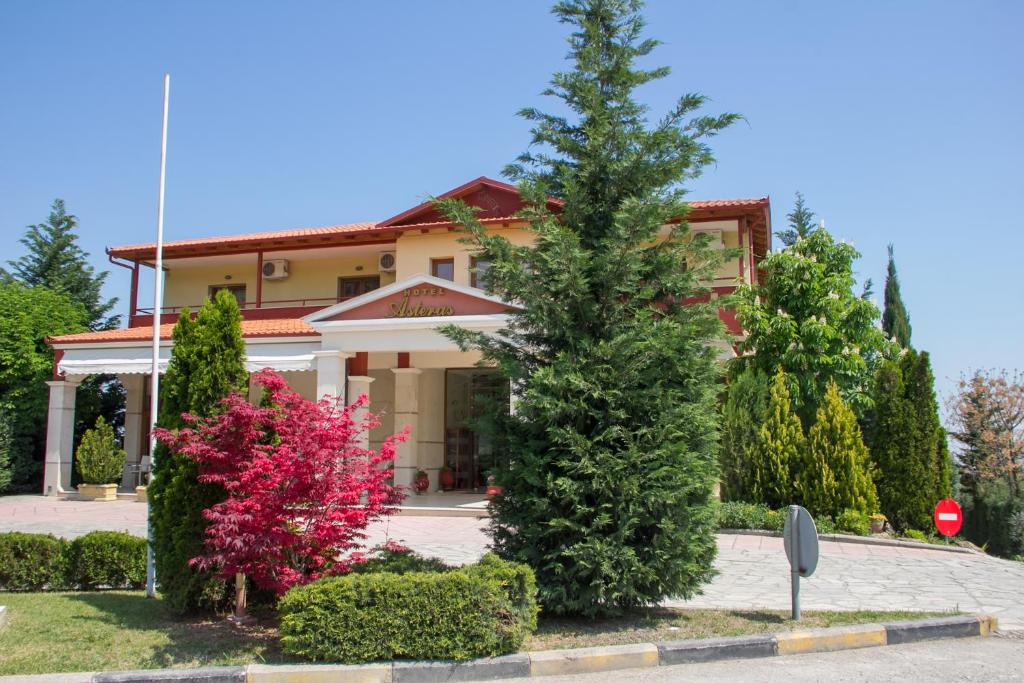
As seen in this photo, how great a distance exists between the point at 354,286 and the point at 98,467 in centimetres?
852

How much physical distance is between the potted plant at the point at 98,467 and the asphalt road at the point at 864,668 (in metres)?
17.4

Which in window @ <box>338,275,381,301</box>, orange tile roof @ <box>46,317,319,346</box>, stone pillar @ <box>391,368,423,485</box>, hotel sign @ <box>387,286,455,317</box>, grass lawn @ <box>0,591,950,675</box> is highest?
window @ <box>338,275,381,301</box>

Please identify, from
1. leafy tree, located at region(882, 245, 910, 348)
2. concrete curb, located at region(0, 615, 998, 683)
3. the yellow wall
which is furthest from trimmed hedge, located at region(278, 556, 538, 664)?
leafy tree, located at region(882, 245, 910, 348)

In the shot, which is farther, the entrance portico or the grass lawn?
the entrance portico

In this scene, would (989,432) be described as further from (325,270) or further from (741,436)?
(325,270)

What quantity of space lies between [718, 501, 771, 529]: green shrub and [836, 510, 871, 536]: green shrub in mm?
1297

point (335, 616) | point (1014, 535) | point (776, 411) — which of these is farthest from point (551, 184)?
point (1014, 535)

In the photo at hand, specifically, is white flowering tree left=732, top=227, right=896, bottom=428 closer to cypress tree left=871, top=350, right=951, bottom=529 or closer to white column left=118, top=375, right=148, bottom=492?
cypress tree left=871, top=350, right=951, bottom=529

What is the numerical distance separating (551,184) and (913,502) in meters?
11.3

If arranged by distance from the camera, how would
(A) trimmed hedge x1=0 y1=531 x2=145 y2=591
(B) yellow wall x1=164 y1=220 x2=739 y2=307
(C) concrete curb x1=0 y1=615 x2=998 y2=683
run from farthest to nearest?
1. (B) yellow wall x1=164 y1=220 x2=739 y2=307
2. (A) trimmed hedge x1=0 y1=531 x2=145 y2=591
3. (C) concrete curb x1=0 y1=615 x2=998 y2=683

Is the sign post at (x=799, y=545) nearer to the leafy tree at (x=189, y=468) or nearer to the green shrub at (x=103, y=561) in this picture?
the leafy tree at (x=189, y=468)

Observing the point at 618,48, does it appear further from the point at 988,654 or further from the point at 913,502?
the point at 913,502

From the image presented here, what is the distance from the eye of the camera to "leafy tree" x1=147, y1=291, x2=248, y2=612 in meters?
7.41

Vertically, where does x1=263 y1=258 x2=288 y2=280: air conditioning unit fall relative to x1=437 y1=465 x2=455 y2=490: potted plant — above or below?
above
